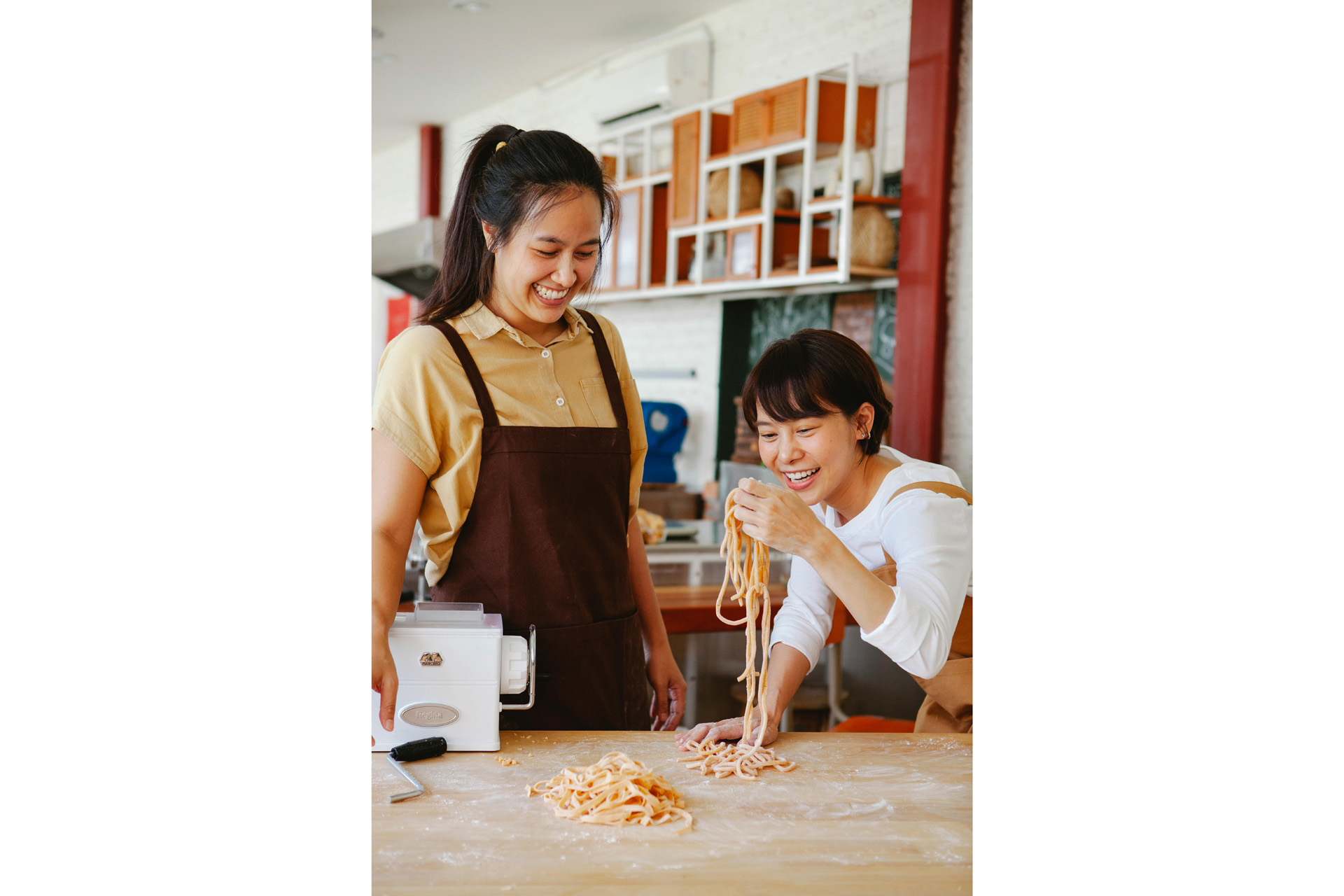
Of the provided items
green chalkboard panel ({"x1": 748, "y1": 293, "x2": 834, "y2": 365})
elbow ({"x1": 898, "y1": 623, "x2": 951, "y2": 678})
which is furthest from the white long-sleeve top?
green chalkboard panel ({"x1": 748, "y1": 293, "x2": 834, "y2": 365})

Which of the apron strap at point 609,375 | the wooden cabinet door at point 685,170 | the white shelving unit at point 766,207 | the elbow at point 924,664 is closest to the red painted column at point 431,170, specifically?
the white shelving unit at point 766,207

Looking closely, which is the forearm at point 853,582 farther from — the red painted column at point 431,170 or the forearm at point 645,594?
the red painted column at point 431,170

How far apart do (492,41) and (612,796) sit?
424 centimetres

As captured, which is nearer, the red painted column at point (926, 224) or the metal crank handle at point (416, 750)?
the metal crank handle at point (416, 750)

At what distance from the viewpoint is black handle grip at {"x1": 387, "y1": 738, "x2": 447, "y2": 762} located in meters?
1.44

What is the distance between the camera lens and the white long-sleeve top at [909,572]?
1.38m

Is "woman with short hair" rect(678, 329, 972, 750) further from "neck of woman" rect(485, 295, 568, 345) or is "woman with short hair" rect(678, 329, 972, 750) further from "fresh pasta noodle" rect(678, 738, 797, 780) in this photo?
"neck of woman" rect(485, 295, 568, 345)

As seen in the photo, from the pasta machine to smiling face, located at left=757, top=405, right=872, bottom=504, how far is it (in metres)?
0.45

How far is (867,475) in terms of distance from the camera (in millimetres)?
1572

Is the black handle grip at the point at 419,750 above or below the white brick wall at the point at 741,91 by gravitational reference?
below

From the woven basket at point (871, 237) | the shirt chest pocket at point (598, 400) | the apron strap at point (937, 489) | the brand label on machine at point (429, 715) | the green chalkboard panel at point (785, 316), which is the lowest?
the brand label on machine at point (429, 715)

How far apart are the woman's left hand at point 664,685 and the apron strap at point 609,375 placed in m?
0.44
